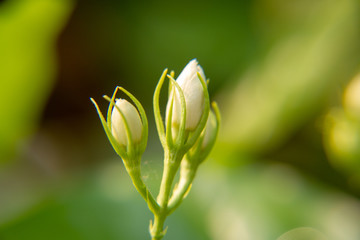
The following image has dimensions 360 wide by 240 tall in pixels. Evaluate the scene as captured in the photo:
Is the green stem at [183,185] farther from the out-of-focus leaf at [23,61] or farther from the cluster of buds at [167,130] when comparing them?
the out-of-focus leaf at [23,61]

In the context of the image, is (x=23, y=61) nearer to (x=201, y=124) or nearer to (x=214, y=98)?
(x=214, y=98)

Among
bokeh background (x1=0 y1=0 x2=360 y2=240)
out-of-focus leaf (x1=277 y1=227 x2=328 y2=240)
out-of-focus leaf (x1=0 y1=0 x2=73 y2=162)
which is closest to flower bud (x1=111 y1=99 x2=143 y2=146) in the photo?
bokeh background (x1=0 y1=0 x2=360 y2=240)

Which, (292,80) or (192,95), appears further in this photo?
(292,80)

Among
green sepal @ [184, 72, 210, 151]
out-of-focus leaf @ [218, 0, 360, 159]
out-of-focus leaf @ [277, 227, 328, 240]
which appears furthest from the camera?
out-of-focus leaf @ [218, 0, 360, 159]

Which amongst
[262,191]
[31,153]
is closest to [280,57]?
[262,191]

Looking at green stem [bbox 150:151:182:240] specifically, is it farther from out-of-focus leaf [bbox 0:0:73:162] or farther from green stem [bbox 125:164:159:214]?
out-of-focus leaf [bbox 0:0:73:162]

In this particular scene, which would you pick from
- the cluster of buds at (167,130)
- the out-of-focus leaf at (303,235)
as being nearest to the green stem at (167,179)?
the cluster of buds at (167,130)

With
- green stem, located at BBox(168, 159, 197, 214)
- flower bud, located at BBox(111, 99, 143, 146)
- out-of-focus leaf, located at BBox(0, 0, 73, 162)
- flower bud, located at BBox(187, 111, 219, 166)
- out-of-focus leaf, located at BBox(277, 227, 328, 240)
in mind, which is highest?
out-of-focus leaf, located at BBox(0, 0, 73, 162)

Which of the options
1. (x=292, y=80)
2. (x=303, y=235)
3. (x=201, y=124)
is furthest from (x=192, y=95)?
(x=292, y=80)

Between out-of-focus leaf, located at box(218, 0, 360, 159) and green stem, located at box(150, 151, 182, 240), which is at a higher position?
green stem, located at box(150, 151, 182, 240)
